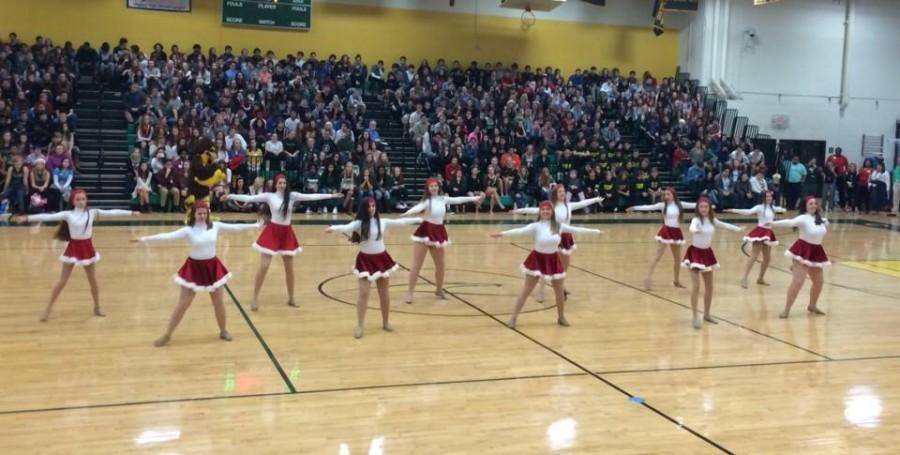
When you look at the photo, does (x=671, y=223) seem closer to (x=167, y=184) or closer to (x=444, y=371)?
(x=444, y=371)

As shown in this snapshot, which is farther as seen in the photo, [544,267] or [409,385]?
[544,267]

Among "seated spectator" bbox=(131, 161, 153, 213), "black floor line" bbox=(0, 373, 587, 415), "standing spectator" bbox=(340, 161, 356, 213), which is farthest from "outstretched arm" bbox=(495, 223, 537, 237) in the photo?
"seated spectator" bbox=(131, 161, 153, 213)

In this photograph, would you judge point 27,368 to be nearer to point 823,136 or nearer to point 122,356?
point 122,356

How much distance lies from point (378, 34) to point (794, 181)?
1343cm

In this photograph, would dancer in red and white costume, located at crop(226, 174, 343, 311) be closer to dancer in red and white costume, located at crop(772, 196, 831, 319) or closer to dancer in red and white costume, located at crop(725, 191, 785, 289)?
dancer in red and white costume, located at crop(772, 196, 831, 319)

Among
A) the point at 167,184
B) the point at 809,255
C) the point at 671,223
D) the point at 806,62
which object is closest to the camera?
the point at 809,255

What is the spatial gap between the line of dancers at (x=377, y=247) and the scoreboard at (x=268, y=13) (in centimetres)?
1598

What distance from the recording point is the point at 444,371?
22.5ft

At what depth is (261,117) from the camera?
66.0 ft

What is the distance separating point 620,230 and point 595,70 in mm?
10227

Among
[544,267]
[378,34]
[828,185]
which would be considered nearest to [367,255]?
[544,267]

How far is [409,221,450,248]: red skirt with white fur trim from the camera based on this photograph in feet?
31.9

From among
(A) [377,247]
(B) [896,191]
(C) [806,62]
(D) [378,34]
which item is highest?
(C) [806,62]

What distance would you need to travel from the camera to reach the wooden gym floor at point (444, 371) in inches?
210
